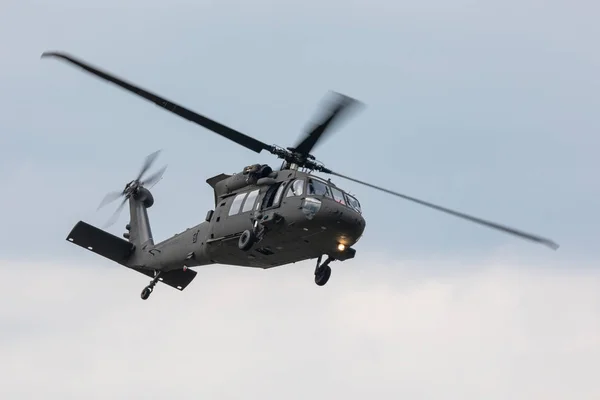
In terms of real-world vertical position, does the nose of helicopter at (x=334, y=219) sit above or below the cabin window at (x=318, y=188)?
below

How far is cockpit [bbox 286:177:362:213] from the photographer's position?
27.3 meters

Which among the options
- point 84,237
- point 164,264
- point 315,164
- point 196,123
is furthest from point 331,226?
point 84,237

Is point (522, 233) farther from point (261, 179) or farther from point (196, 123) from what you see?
point (196, 123)

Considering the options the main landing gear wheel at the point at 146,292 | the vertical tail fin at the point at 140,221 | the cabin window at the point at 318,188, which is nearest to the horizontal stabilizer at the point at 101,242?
the vertical tail fin at the point at 140,221

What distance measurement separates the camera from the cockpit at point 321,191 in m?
27.3

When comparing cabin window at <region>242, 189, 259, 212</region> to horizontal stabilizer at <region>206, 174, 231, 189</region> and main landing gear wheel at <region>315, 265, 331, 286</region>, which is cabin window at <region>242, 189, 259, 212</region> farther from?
main landing gear wheel at <region>315, 265, 331, 286</region>

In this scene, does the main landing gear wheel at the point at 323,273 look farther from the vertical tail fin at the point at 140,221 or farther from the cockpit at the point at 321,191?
the vertical tail fin at the point at 140,221

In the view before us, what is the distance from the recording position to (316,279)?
28.8 metres

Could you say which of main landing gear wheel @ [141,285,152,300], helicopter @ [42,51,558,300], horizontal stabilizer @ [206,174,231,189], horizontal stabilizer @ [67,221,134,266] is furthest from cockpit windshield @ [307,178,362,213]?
horizontal stabilizer @ [67,221,134,266]

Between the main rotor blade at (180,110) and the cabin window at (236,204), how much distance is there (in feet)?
5.32

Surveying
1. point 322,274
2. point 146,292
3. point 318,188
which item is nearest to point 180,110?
point 318,188

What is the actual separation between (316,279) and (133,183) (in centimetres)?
1181

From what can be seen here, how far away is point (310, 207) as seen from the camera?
26766 mm

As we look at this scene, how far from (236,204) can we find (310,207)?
367 cm
